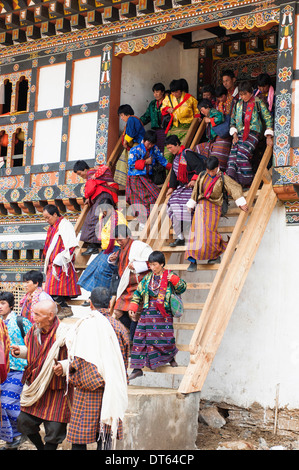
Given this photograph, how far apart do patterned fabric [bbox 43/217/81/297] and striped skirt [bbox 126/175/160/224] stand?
100cm

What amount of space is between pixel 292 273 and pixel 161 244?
1.49 meters

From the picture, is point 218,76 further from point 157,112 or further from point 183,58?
point 157,112

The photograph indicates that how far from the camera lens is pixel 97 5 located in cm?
988

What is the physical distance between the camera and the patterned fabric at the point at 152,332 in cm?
723

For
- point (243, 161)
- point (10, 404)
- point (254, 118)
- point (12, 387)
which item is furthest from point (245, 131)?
point (10, 404)

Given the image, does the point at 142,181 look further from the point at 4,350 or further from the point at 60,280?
the point at 4,350

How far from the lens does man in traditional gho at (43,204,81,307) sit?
8.71m

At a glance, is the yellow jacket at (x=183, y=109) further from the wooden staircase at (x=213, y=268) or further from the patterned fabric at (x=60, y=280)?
the patterned fabric at (x=60, y=280)

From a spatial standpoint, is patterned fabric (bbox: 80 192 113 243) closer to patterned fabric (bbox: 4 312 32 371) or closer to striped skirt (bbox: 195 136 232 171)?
striped skirt (bbox: 195 136 232 171)

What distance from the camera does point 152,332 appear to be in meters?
7.25

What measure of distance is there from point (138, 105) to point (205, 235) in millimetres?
3124

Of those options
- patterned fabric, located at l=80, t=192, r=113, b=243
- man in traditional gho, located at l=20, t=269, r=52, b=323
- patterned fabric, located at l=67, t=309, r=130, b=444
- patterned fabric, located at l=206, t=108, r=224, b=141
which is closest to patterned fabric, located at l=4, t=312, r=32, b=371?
patterned fabric, located at l=67, t=309, r=130, b=444

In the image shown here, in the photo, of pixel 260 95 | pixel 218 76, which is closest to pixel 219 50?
pixel 218 76

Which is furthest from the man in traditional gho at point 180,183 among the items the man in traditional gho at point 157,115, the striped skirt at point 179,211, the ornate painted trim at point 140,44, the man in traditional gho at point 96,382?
the man in traditional gho at point 96,382
